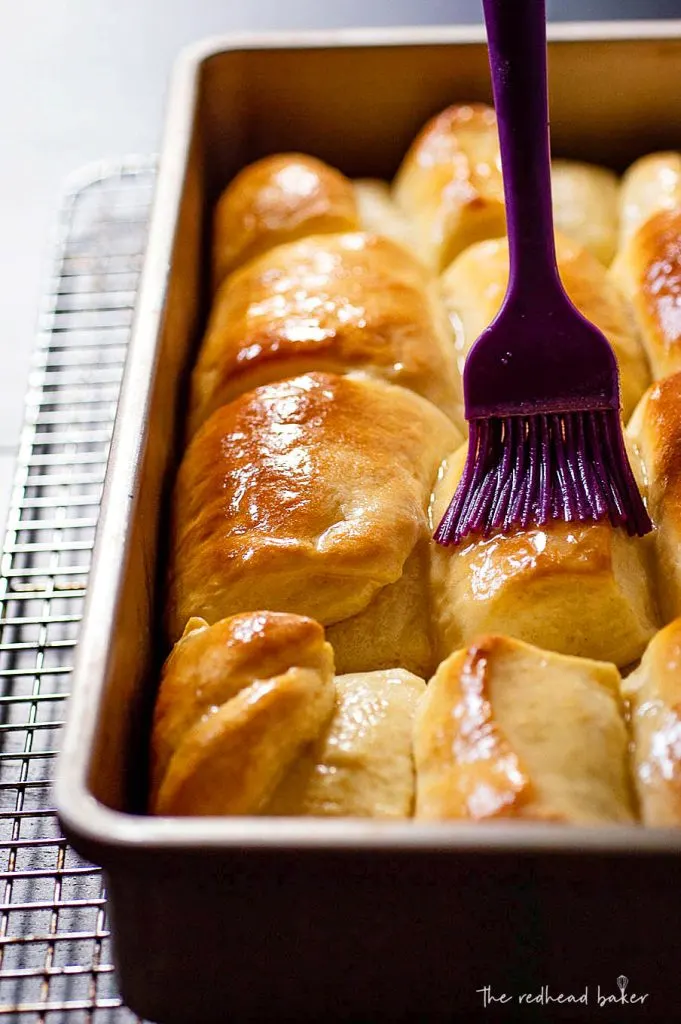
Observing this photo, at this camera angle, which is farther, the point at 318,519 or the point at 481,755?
the point at 318,519

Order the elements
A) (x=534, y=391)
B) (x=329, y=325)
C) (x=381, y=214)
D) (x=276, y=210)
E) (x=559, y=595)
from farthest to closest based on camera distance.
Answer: (x=381, y=214), (x=276, y=210), (x=329, y=325), (x=534, y=391), (x=559, y=595)

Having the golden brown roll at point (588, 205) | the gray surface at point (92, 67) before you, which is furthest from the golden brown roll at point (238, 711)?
the gray surface at point (92, 67)

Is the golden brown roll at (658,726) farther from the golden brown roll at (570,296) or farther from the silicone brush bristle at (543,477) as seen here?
the golden brown roll at (570,296)

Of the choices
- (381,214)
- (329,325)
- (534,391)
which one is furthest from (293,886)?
(381,214)

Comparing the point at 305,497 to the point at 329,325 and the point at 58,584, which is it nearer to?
the point at 329,325


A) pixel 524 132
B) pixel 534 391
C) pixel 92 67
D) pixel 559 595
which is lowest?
pixel 559 595

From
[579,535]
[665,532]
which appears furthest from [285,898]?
[665,532]

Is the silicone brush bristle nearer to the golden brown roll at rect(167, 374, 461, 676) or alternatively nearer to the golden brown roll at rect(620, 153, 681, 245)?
the golden brown roll at rect(167, 374, 461, 676)

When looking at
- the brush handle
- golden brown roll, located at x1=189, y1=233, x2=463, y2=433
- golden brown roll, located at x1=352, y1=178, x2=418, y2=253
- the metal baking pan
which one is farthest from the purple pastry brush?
golden brown roll, located at x1=352, y1=178, x2=418, y2=253
